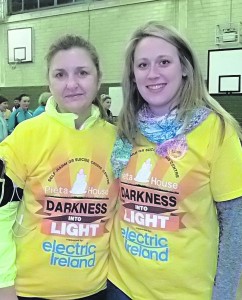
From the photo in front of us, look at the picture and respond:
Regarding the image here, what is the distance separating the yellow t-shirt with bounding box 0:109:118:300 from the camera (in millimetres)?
1448

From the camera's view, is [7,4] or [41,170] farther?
[7,4]

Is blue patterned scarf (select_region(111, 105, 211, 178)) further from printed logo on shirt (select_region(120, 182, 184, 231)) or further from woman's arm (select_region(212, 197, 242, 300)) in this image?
woman's arm (select_region(212, 197, 242, 300))

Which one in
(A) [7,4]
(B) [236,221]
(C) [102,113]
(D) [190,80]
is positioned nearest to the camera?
(B) [236,221]

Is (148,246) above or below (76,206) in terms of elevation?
below

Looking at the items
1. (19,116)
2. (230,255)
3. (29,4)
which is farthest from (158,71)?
(29,4)

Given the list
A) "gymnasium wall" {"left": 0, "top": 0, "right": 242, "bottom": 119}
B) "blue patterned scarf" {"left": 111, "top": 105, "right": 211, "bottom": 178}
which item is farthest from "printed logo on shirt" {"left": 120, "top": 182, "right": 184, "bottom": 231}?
"gymnasium wall" {"left": 0, "top": 0, "right": 242, "bottom": 119}

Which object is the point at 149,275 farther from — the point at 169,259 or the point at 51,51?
the point at 51,51

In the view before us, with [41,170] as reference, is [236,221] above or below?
below

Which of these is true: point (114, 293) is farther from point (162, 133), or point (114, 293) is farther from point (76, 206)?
point (162, 133)

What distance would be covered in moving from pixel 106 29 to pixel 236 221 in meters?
9.56


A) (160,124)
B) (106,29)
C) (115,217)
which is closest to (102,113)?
(160,124)

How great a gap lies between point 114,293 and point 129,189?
14.7 inches

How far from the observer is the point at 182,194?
1388 millimetres

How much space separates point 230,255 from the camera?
1.37 meters
